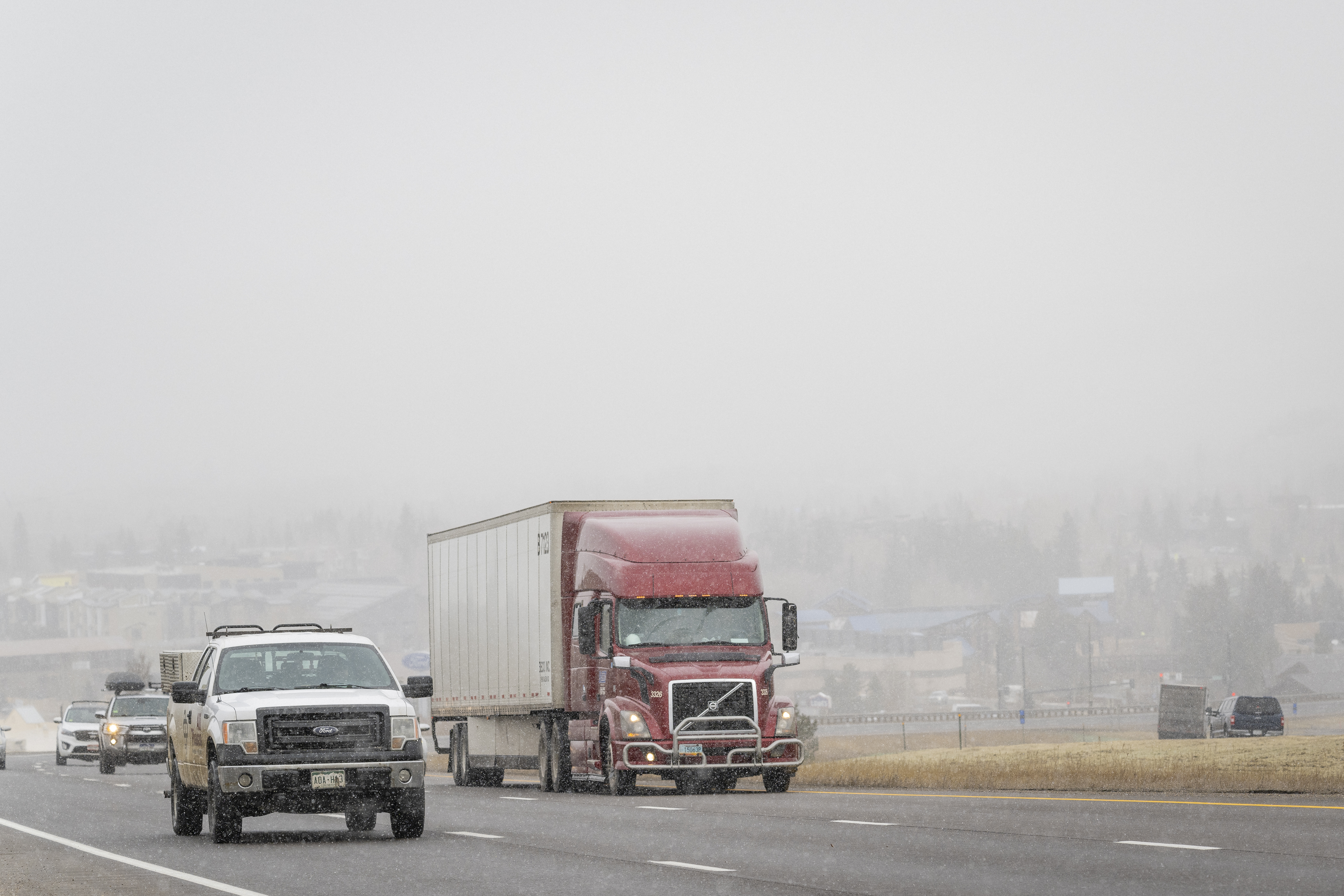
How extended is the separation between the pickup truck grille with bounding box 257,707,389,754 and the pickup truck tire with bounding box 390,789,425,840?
0.57 m

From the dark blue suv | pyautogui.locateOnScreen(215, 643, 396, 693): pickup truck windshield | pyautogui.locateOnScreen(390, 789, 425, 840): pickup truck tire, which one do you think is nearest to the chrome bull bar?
pyautogui.locateOnScreen(215, 643, 396, 693): pickup truck windshield

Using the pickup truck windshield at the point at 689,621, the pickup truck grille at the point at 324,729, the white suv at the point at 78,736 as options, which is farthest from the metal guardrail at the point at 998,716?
the pickup truck grille at the point at 324,729

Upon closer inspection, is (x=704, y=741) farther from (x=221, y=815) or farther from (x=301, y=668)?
(x=221, y=815)

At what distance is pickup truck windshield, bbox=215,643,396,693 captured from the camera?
18.8m

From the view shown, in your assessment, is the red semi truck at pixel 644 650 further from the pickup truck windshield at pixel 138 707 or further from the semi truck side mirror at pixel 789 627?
the pickup truck windshield at pixel 138 707

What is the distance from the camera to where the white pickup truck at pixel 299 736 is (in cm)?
1764

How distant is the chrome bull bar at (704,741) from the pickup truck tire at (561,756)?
2.45m

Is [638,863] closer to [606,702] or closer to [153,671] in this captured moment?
[606,702]

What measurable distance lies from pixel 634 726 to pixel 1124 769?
649 cm

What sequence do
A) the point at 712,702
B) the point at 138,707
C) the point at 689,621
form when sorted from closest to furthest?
the point at 712,702
the point at 689,621
the point at 138,707

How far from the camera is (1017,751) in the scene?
121 feet

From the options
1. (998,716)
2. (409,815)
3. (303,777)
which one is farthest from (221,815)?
(998,716)

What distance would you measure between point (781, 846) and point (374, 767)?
395cm

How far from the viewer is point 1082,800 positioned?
70.7ft
